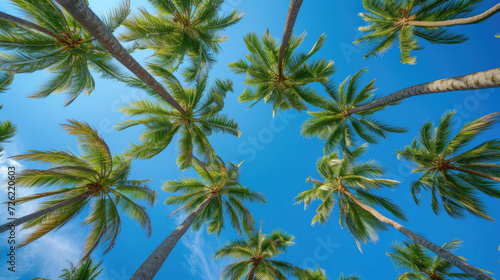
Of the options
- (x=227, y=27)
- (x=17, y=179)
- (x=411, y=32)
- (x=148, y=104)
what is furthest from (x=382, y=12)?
(x=17, y=179)

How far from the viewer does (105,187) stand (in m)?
8.81

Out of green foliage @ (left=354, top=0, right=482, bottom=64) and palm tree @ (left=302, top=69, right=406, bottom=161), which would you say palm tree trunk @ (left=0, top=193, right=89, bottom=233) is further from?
green foliage @ (left=354, top=0, right=482, bottom=64)

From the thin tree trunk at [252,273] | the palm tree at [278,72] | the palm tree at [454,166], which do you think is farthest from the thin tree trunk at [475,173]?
the thin tree trunk at [252,273]

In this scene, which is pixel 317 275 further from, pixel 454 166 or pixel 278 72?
pixel 278 72

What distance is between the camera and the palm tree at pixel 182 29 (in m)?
8.32

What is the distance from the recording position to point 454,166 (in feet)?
32.4

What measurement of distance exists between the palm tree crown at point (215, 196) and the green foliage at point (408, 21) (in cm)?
1117

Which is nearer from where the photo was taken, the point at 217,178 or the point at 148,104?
the point at 148,104

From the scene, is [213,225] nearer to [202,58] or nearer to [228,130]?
A: [228,130]

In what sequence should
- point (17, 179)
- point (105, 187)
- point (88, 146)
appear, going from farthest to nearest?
point (105, 187)
point (88, 146)
point (17, 179)

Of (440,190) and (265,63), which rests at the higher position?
(265,63)

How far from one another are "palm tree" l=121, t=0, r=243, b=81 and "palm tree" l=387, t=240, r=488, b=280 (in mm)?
15099

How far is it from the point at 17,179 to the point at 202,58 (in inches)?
337

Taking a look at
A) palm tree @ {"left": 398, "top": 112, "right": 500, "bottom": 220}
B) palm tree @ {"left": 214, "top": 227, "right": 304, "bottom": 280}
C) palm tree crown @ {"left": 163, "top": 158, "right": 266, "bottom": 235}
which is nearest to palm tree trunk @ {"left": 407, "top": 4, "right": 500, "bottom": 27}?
palm tree @ {"left": 398, "top": 112, "right": 500, "bottom": 220}
